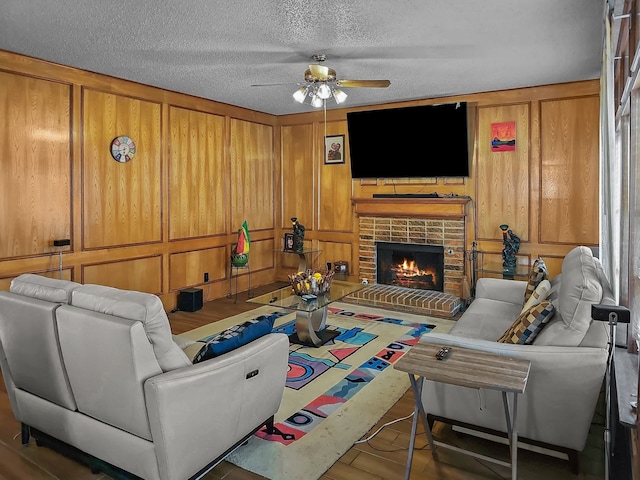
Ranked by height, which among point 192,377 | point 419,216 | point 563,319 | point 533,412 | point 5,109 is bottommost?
point 533,412

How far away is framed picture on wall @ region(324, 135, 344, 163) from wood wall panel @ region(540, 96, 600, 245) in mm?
2760

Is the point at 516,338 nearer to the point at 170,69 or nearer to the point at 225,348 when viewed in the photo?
the point at 225,348

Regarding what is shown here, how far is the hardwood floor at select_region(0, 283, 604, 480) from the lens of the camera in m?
2.40

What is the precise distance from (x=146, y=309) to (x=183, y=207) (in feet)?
13.6

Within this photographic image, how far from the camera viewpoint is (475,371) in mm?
2105

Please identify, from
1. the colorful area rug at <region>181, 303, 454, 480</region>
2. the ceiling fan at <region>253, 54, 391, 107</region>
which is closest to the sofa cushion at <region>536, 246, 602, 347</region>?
the colorful area rug at <region>181, 303, 454, 480</region>

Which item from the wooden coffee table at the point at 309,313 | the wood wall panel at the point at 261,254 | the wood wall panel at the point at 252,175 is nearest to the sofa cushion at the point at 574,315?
the wooden coffee table at the point at 309,313

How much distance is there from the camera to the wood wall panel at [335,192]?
7031mm

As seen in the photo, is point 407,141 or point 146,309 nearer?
point 146,309

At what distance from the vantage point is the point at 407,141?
20.7 feet

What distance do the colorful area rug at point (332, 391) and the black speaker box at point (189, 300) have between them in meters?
0.64

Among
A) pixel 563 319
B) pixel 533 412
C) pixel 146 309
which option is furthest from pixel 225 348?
pixel 563 319

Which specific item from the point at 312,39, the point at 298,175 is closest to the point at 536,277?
the point at 312,39

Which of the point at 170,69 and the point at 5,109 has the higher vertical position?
the point at 170,69
